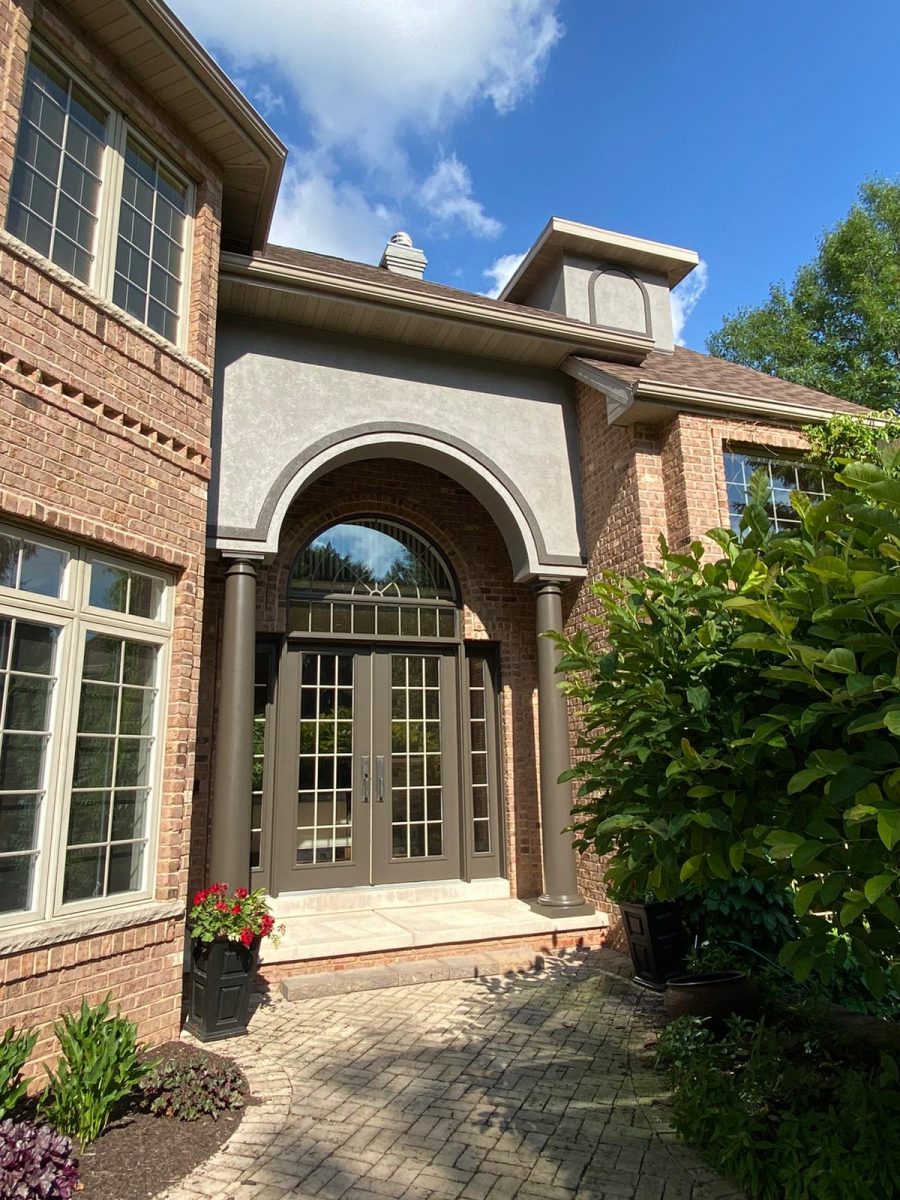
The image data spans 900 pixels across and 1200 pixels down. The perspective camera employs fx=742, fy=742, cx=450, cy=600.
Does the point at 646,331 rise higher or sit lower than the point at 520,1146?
higher

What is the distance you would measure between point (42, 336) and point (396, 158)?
22.1 feet

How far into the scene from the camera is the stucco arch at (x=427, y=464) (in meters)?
6.51

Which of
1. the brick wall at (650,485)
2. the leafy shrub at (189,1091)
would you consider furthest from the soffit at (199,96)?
the leafy shrub at (189,1091)

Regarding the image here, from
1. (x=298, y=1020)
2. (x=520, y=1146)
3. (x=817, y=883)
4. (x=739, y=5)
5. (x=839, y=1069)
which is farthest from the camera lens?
(x=739, y=5)

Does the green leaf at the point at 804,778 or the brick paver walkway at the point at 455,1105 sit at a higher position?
the green leaf at the point at 804,778

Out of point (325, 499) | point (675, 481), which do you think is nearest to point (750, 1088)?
point (675, 481)

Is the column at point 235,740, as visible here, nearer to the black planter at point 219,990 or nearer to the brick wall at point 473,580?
the black planter at point 219,990

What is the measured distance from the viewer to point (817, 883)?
6.44ft

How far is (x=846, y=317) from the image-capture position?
20.7 meters

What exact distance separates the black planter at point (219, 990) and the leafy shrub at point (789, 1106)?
2636 mm

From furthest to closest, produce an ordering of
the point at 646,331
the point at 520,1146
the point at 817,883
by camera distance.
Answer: the point at 646,331, the point at 520,1146, the point at 817,883

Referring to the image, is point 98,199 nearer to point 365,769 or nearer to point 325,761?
point 325,761

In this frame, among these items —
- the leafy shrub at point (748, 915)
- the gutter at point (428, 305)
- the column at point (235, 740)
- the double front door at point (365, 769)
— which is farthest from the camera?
the double front door at point (365, 769)

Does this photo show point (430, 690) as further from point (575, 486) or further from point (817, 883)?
point (817, 883)
